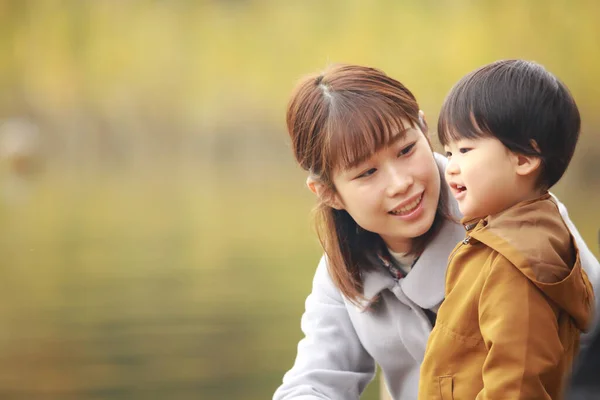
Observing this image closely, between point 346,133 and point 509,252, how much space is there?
0.45 meters

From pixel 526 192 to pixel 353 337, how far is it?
61 centimetres

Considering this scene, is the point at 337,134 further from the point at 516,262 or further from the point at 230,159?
the point at 230,159

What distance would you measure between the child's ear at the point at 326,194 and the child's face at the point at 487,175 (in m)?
0.39

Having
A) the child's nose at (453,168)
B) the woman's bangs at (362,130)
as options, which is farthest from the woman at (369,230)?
the child's nose at (453,168)

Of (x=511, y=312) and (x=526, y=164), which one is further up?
(x=526, y=164)

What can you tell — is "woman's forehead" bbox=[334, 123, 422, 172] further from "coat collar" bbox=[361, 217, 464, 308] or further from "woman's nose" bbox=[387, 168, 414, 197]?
"coat collar" bbox=[361, 217, 464, 308]

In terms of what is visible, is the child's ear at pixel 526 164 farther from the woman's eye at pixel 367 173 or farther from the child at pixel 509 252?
the woman's eye at pixel 367 173

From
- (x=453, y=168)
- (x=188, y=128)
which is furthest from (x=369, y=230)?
(x=188, y=128)

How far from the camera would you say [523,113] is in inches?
45.9

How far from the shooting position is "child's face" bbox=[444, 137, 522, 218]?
3.88 ft

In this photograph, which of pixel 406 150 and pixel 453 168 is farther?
pixel 406 150

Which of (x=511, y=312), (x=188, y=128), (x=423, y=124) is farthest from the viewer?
(x=188, y=128)

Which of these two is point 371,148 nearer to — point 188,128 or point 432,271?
point 432,271

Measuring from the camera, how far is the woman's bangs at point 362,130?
148 centimetres
